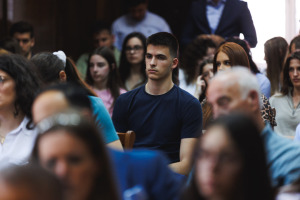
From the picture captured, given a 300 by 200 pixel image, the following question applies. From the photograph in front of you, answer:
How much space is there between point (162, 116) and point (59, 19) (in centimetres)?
344

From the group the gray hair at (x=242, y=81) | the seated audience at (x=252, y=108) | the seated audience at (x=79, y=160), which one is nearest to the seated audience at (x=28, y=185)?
the seated audience at (x=79, y=160)

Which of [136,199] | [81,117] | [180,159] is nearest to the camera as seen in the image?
[81,117]

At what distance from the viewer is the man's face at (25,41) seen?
19.8ft

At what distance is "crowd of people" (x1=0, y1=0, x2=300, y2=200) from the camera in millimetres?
1598

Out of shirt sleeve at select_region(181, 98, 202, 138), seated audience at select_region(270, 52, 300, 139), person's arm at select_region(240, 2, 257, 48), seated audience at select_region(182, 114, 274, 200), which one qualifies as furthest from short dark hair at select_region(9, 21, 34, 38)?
seated audience at select_region(182, 114, 274, 200)

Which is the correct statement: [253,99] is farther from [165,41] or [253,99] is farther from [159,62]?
[165,41]

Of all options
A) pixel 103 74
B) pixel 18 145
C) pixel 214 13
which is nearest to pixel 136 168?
pixel 18 145

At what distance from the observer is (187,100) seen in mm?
3707

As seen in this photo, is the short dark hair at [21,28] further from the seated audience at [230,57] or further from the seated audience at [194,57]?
the seated audience at [230,57]

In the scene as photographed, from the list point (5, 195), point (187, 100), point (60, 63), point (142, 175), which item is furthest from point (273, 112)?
point (5, 195)

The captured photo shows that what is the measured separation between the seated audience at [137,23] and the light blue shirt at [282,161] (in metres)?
4.53

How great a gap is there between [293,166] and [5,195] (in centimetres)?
121

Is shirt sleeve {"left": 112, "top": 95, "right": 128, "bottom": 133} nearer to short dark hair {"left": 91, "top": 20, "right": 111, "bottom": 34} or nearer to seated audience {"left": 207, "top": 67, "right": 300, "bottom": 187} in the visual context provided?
seated audience {"left": 207, "top": 67, "right": 300, "bottom": 187}

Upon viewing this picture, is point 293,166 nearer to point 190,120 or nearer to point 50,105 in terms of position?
point 50,105
